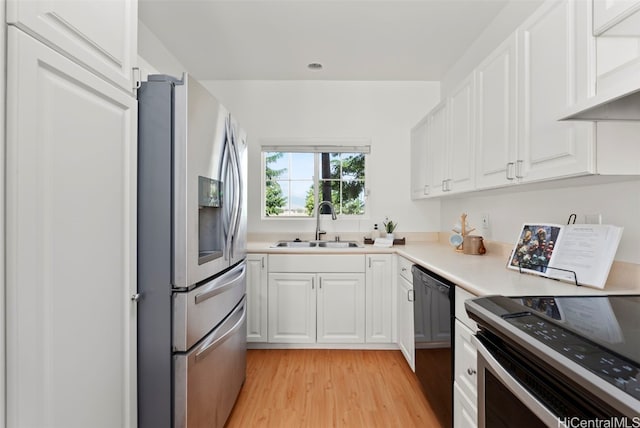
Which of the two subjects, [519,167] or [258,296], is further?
[258,296]

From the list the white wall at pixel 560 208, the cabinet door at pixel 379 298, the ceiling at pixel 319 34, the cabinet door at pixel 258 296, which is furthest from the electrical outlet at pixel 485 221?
the cabinet door at pixel 258 296

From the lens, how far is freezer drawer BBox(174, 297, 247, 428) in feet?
4.21

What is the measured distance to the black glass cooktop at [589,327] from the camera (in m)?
0.55

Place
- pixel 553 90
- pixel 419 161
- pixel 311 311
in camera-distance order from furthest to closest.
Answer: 1. pixel 419 161
2. pixel 311 311
3. pixel 553 90

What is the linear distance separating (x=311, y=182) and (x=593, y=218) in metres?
2.41

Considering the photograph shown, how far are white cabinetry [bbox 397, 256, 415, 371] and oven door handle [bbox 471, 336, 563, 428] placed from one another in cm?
125

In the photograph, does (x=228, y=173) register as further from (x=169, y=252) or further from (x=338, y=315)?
(x=338, y=315)

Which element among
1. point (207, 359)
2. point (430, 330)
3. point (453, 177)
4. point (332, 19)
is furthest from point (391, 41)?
point (207, 359)

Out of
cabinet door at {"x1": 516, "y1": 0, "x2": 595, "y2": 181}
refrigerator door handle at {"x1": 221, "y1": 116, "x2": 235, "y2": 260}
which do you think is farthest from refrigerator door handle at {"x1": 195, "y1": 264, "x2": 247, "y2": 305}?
cabinet door at {"x1": 516, "y1": 0, "x2": 595, "y2": 181}

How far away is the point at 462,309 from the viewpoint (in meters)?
1.42

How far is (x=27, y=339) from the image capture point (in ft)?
2.41

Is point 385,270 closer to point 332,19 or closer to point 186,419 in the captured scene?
point 186,419

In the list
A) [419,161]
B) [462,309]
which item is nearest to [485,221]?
[419,161]

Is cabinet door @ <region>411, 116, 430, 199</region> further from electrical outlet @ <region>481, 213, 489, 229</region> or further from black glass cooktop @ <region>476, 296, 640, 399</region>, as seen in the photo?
black glass cooktop @ <region>476, 296, 640, 399</region>
